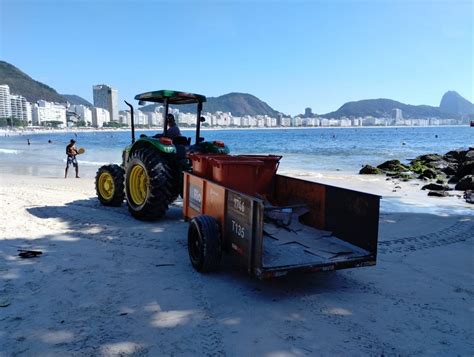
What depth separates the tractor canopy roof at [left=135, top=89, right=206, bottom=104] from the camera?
23.1ft

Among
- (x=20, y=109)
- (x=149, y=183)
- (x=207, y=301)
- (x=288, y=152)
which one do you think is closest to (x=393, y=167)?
(x=149, y=183)

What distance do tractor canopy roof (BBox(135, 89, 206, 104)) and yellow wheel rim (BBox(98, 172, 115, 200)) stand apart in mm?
1983

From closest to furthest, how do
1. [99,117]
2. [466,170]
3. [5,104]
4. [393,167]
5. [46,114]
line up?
[466,170], [393,167], [5,104], [46,114], [99,117]

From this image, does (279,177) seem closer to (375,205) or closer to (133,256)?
(375,205)

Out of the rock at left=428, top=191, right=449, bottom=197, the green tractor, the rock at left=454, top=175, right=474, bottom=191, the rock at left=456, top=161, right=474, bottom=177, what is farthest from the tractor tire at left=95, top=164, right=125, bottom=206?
the rock at left=456, top=161, right=474, bottom=177

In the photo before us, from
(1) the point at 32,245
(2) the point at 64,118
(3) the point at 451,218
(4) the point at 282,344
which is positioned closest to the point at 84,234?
(1) the point at 32,245

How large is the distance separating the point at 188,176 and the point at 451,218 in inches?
219

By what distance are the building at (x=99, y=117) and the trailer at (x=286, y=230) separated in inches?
7359

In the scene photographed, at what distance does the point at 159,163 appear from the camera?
6.73 metres

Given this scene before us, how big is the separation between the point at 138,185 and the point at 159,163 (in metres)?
1.09

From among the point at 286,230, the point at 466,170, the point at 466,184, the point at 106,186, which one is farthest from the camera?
the point at 466,170

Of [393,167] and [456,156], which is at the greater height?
[456,156]

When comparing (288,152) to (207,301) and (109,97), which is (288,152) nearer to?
(109,97)

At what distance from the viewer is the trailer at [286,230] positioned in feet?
13.0
